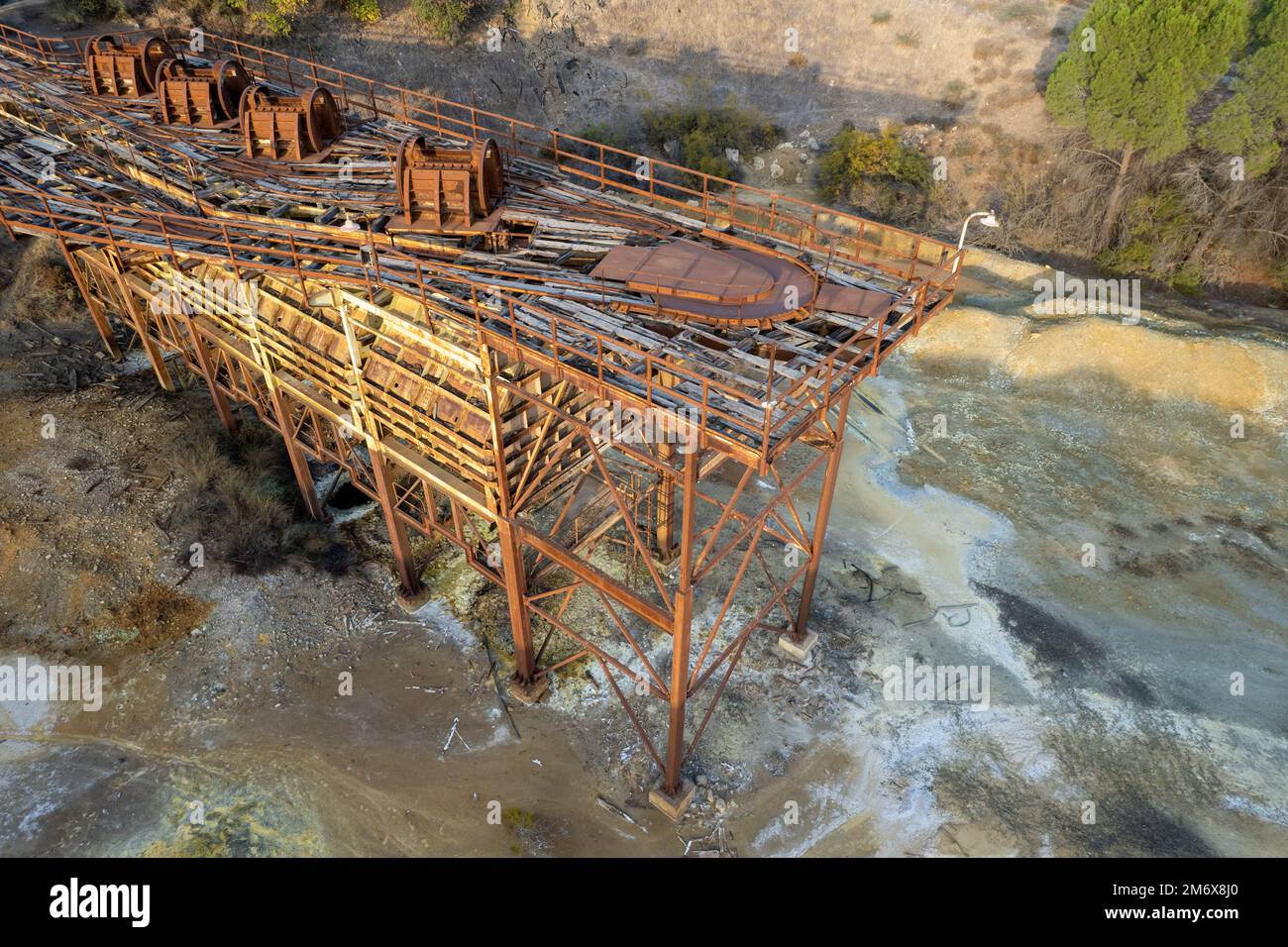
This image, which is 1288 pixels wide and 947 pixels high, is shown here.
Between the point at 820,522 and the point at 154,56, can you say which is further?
the point at 154,56

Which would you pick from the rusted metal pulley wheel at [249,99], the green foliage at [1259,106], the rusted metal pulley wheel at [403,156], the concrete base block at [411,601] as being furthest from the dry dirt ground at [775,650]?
the rusted metal pulley wheel at [403,156]

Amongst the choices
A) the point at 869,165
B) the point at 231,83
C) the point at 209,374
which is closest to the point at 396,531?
the point at 209,374

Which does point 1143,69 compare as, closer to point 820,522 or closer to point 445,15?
point 820,522

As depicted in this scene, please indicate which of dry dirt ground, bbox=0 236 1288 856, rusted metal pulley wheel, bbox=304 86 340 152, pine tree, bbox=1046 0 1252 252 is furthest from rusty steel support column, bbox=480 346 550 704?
pine tree, bbox=1046 0 1252 252

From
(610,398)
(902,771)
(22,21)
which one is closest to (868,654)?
(902,771)

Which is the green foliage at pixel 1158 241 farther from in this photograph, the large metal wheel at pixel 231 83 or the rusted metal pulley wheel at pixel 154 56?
the rusted metal pulley wheel at pixel 154 56

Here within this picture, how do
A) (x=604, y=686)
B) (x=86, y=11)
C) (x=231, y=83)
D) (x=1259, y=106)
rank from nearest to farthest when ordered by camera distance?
(x=604, y=686) → (x=231, y=83) → (x=1259, y=106) → (x=86, y=11)

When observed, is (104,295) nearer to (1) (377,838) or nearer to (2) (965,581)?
(1) (377,838)
